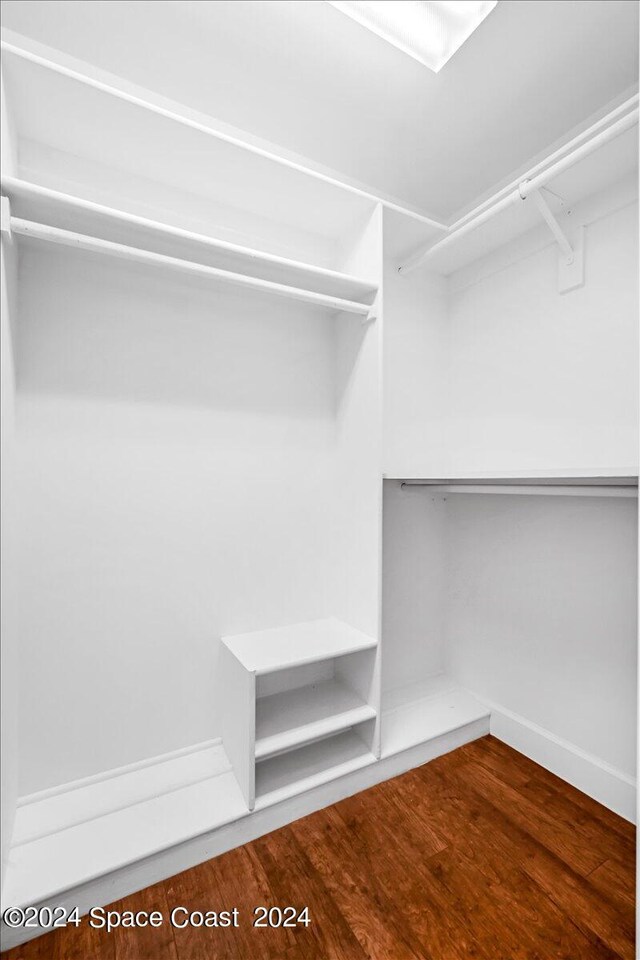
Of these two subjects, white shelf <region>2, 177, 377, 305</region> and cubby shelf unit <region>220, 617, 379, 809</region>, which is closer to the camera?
white shelf <region>2, 177, 377, 305</region>

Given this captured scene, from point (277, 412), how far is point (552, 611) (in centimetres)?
149

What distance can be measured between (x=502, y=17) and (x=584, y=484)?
56.2 inches

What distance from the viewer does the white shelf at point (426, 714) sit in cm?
190

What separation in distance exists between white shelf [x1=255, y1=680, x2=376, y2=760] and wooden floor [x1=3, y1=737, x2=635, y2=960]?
0.95ft

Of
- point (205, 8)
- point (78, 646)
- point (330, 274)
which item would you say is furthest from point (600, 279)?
point (78, 646)

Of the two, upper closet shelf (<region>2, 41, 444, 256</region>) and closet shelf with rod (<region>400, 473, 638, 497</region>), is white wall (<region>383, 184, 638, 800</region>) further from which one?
upper closet shelf (<region>2, 41, 444, 256</region>)

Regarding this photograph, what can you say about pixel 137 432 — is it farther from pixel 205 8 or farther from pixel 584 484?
pixel 584 484

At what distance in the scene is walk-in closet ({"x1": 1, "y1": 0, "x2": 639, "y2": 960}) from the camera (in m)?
1.37

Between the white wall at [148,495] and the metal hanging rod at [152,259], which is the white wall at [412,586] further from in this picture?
the metal hanging rod at [152,259]

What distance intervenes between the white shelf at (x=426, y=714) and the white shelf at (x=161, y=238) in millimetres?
1885

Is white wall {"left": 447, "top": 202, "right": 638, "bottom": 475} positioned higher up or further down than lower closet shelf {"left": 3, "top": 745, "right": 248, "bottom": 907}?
higher up

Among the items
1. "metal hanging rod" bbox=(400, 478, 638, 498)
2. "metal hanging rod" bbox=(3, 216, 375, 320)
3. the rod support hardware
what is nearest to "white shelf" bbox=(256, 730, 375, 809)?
"metal hanging rod" bbox=(400, 478, 638, 498)

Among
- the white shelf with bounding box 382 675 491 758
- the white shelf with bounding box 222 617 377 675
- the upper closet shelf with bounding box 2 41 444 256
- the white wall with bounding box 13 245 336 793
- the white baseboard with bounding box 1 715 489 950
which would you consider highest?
the upper closet shelf with bounding box 2 41 444 256

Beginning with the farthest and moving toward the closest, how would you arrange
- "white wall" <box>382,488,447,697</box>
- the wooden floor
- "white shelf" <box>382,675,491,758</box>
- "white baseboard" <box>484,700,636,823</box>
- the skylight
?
1. "white wall" <box>382,488,447,697</box>
2. "white shelf" <box>382,675,491,758</box>
3. "white baseboard" <box>484,700,636,823</box>
4. the skylight
5. the wooden floor
